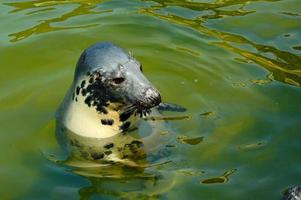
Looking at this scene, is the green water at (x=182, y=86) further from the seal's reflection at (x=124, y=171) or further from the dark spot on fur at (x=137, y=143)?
the dark spot on fur at (x=137, y=143)

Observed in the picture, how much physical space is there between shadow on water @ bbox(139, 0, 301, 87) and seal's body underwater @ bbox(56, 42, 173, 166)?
6.54ft

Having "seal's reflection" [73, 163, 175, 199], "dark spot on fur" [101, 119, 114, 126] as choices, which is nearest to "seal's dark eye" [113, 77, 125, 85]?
"dark spot on fur" [101, 119, 114, 126]

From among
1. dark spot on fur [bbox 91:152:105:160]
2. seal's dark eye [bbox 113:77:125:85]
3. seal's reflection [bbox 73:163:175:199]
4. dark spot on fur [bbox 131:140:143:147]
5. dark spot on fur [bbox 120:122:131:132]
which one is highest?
seal's dark eye [bbox 113:77:125:85]

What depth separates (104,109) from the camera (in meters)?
5.70

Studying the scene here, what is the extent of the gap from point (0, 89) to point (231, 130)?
2571 millimetres

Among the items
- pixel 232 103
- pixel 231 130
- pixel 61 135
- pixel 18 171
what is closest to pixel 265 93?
pixel 232 103

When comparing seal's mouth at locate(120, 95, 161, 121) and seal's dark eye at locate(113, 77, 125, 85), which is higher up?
seal's dark eye at locate(113, 77, 125, 85)

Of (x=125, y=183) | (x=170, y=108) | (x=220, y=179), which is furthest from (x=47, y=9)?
(x=220, y=179)

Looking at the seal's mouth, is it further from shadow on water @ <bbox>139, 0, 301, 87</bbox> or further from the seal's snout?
shadow on water @ <bbox>139, 0, 301, 87</bbox>

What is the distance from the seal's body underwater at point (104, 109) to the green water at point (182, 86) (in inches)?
9.3

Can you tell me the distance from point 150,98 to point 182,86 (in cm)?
166

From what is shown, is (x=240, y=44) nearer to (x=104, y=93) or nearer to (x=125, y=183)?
(x=104, y=93)

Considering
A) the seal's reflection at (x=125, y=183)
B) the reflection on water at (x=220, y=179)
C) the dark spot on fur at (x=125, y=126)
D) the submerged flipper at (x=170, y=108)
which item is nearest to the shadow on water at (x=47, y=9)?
the submerged flipper at (x=170, y=108)

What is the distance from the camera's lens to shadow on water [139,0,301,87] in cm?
716
